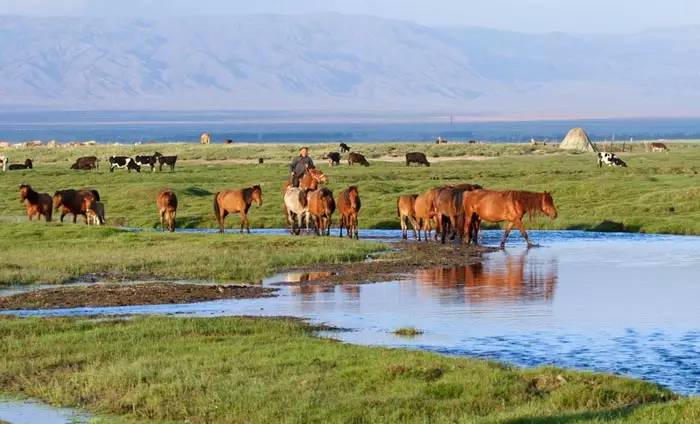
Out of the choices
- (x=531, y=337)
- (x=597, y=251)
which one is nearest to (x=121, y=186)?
(x=597, y=251)

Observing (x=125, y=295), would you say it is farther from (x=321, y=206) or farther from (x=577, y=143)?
(x=577, y=143)

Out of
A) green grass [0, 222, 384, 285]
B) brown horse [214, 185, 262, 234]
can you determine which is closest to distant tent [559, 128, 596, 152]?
brown horse [214, 185, 262, 234]

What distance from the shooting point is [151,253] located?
31344 millimetres

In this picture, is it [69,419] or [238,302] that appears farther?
[238,302]

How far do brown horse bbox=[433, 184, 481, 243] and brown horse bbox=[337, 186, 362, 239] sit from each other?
207 cm

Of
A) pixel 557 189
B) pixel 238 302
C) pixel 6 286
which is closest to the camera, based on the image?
pixel 238 302

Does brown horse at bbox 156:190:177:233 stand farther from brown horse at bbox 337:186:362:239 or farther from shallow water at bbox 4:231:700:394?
shallow water at bbox 4:231:700:394

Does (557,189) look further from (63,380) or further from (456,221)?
(63,380)

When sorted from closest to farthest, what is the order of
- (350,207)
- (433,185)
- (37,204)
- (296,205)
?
(350,207) < (296,205) < (37,204) < (433,185)

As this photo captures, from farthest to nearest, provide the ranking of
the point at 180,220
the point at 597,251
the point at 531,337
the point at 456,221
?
the point at 180,220, the point at 456,221, the point at 597,251, the point at 531,337

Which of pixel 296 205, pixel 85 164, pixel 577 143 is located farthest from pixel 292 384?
pixel 577 143

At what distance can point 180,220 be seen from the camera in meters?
46.1

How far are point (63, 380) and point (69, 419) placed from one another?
5.73 feet

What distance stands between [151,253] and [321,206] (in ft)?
21.6
